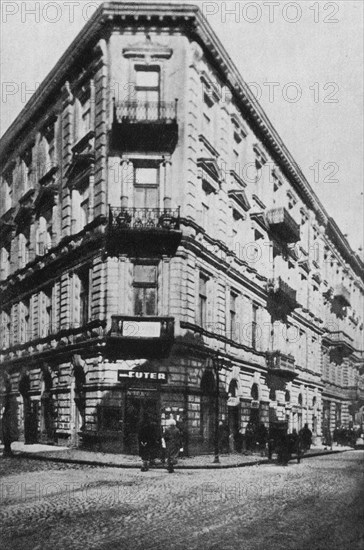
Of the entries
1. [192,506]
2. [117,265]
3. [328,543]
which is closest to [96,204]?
[117,265]

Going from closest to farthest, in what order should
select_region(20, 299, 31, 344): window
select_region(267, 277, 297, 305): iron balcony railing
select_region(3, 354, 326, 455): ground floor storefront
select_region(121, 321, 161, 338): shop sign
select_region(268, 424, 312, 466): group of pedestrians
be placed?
1. select_region(3, 354, 326, 455): ground floor storefront
2. select_region(268, 424, 312, 466): group of pedestrians
3. select_region(121, 321, 161, 338): shop sign
4. select_region(267, 277, 297, 305): iron balcony railing
5. select_region(20, 299, 31, 344): window

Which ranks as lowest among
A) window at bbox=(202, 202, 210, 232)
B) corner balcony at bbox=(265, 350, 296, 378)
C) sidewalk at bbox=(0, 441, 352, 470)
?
sidewalk at bbox=(0, 441, 352, 470)

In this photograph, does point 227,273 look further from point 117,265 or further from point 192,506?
point 192,506

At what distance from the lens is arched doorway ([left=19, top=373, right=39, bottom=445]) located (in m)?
20.7

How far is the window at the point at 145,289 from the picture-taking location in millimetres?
19641

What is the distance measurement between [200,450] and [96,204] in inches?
330

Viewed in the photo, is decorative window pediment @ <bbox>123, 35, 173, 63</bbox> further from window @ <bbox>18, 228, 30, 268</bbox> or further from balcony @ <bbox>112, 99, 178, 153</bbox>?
window @ <bbox>18, 228, 30, 268</bbox>

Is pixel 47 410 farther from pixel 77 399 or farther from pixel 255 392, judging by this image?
pixel 255 392

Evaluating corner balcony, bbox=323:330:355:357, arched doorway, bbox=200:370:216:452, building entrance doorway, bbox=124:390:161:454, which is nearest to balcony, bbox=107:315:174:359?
building entrance doorway, bbox=124:390:161:454

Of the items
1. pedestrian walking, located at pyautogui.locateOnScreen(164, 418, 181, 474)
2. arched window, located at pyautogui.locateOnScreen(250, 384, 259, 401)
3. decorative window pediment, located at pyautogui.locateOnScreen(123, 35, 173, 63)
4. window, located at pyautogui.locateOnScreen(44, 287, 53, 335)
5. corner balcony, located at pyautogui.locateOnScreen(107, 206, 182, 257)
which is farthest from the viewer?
window, located at pyautogui.locateOnScreen(44, 287, 53, 335)

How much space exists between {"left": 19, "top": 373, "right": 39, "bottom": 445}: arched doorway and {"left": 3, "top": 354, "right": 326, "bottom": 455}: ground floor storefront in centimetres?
3

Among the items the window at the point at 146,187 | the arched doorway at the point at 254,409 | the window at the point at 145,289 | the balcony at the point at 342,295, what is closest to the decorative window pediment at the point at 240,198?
the window at the point at 146,187

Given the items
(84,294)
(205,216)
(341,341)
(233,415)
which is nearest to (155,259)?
(84,294)

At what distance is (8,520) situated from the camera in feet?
28.1
